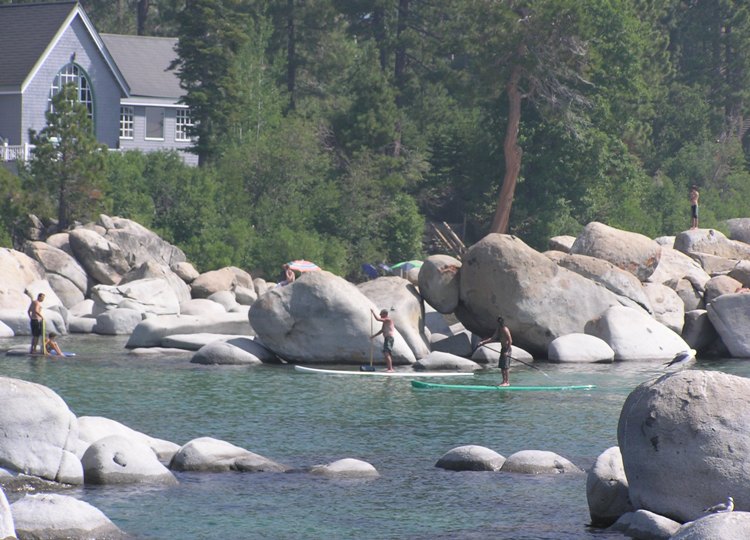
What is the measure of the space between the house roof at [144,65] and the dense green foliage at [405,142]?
4314mm

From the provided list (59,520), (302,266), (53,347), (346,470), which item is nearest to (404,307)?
(53,347)

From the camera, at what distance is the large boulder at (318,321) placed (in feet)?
99.3

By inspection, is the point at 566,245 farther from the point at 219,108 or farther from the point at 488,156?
the point at 219,108

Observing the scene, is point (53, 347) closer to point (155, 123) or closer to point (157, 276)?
point (157, 276)

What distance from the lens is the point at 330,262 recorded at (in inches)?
1876

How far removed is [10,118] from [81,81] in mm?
3492

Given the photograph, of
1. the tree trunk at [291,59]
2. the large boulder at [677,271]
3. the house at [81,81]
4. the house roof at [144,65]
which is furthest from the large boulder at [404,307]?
the tree trunk at [291,59]

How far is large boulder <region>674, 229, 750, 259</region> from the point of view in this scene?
41094mm

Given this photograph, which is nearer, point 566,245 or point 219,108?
point 566,245

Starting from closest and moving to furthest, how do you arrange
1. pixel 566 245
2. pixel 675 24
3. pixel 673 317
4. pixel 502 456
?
1. pixel 502 456
2. pixel 673 317
3. pixel 566 245
4. pixel 675 24

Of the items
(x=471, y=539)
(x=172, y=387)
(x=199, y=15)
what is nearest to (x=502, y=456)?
(x=471, y=539)

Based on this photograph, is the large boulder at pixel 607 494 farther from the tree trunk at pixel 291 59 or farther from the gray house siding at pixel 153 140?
the tree trunk at pixel 291 59

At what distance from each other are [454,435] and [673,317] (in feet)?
48.9

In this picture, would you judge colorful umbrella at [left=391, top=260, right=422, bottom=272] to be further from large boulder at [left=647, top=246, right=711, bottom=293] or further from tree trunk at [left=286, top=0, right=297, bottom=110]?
tree trunk at [left=286, top=0, right=297, bottom=110]
